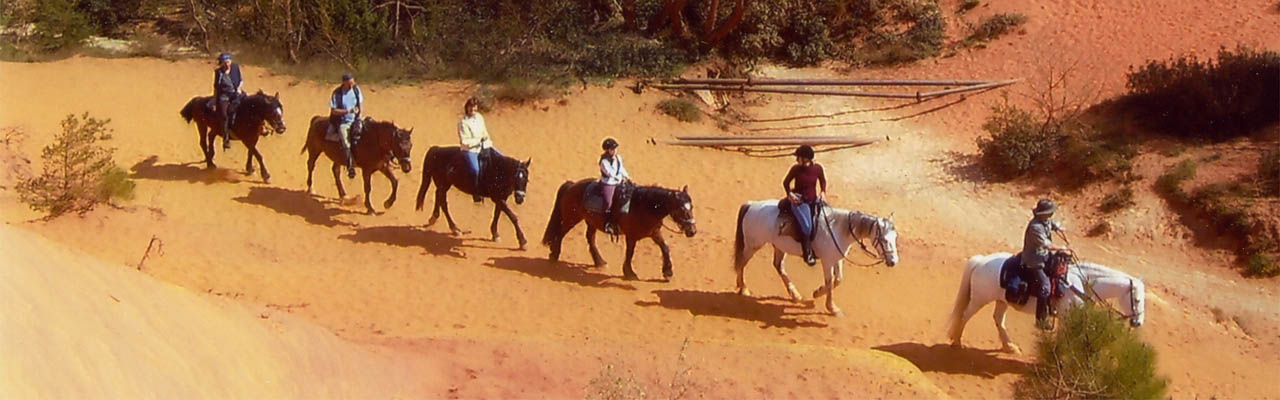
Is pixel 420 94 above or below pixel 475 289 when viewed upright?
above

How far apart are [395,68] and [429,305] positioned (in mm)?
13015

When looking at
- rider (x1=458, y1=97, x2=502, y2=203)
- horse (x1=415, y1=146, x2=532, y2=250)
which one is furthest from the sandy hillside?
rider (x1=458, y1=97, x2=502, y2=203)

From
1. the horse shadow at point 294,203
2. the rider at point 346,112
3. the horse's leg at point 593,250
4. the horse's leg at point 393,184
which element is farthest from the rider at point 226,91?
the horse's leg at point 593,250

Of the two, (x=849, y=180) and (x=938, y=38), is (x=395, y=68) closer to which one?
(x=849, y=180)

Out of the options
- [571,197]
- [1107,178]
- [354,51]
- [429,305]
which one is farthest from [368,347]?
[354,51]

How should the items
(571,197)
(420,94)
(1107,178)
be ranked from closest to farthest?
(571,197) < (1107,178) < (420,94)

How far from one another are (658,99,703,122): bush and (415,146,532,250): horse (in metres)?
7.71

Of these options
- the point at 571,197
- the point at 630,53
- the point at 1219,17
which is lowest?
the point at 571,197

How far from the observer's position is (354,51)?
87.4ft

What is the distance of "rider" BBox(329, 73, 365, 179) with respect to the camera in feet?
54.9

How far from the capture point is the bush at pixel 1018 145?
21375 mm

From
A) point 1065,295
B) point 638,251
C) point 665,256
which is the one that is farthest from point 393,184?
point 1065,295

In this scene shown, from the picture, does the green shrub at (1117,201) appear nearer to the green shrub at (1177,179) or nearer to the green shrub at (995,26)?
the green shrub at (1177,179)

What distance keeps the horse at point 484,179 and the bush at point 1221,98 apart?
13709mm
